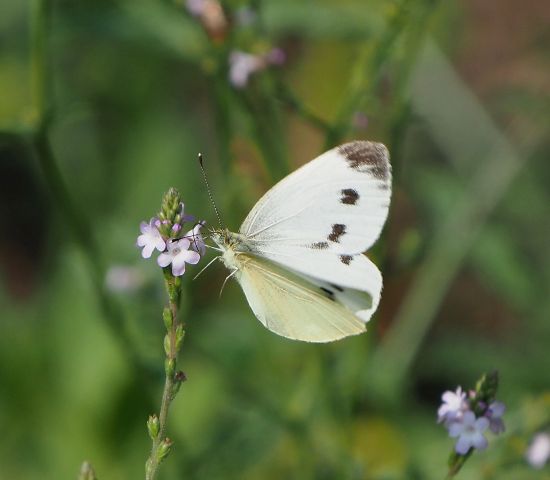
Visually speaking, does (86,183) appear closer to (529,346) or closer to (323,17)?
(323,17)

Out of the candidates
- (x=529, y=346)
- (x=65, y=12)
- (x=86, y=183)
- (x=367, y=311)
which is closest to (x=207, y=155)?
(x=86, y=183)

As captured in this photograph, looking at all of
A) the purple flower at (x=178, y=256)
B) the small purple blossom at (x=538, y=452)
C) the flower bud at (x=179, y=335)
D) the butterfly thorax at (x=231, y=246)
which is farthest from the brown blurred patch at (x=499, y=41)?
the flower bud at (x=179, y=335)

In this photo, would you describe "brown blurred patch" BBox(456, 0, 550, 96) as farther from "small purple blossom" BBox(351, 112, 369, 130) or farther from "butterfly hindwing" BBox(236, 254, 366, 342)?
"butterfly hindwing" BBox(236, 254, 366, 342)

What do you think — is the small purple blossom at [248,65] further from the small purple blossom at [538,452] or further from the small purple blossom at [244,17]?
the small purple blossom at [538,452]

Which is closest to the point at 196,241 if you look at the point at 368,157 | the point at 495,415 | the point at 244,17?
the point at 368,157

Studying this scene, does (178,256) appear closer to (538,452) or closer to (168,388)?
(168,388)

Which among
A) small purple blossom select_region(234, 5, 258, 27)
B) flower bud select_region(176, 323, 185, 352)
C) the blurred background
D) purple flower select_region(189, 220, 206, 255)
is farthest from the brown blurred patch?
flower bud select_region(176, 323, 185, 352)
